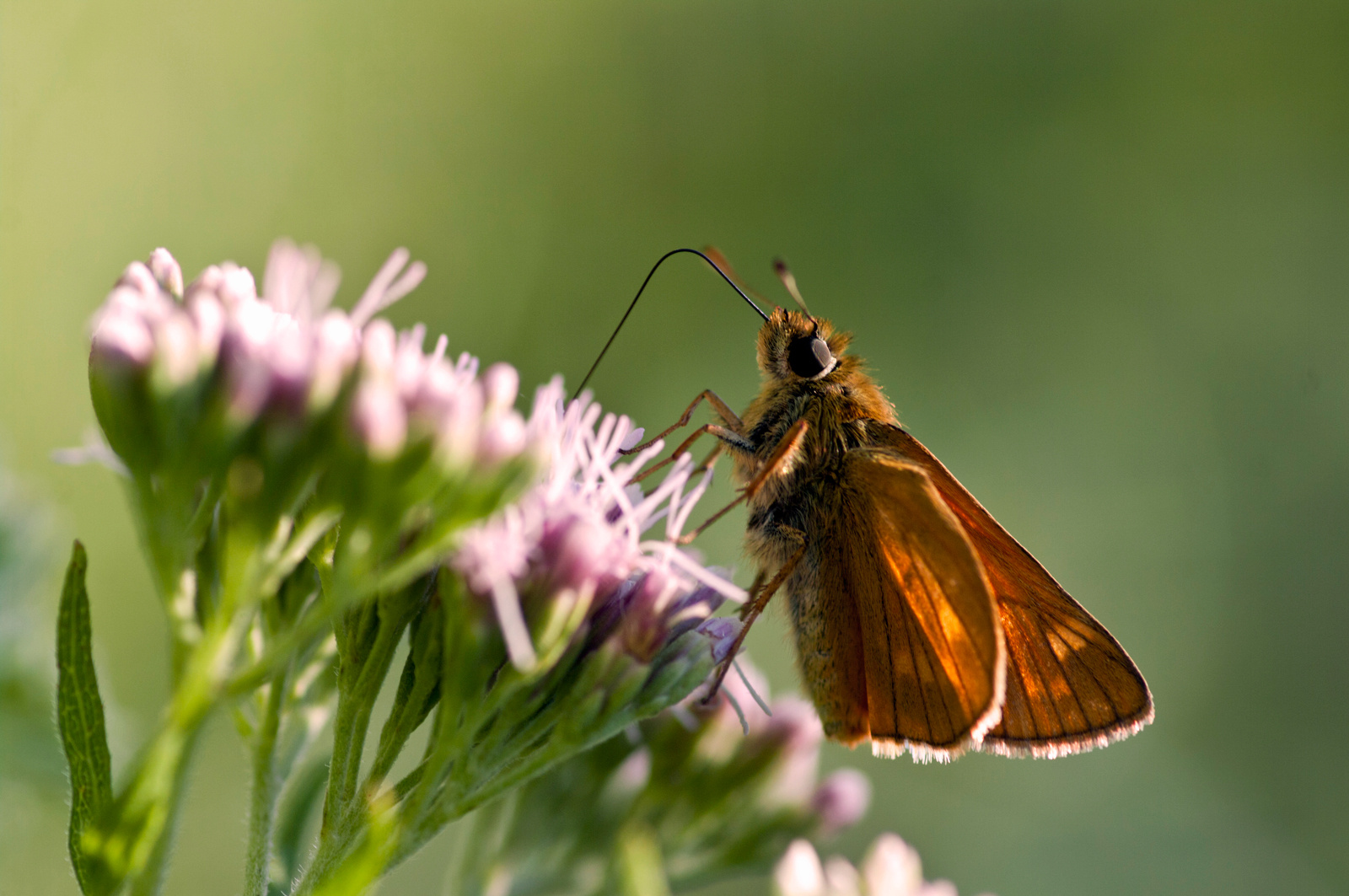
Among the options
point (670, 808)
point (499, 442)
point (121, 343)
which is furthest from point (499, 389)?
point (670, 808)

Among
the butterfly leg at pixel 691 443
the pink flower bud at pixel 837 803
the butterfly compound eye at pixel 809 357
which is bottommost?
the pink flower bud at pixel 837 803

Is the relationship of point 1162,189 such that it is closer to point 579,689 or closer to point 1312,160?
point 1312,160

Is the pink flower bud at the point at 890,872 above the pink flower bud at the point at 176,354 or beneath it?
beneath

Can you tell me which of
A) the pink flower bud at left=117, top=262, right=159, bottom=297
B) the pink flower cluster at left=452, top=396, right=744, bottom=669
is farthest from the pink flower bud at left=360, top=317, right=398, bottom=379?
the pink flower bud at left=117, top=262, right=159, bottom=297

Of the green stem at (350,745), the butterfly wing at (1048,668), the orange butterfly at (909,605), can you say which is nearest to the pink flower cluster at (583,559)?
the green stem at (350,745)

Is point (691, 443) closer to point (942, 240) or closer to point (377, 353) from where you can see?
point (377, 353)

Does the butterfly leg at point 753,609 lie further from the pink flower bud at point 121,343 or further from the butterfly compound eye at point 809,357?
the pink flower bud at point 121,343

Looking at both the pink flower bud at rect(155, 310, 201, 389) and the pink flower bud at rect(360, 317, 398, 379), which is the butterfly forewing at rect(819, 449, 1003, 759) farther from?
the pink flower bud at rect(155, 310, 201, 389)
